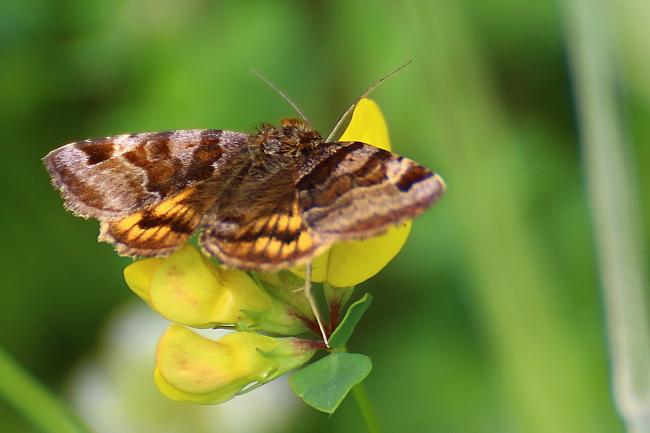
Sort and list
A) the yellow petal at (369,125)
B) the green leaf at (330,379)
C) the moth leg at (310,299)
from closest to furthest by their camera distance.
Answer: the green leaf at (330,379)
the moth leg at (310,299)
the yellow petal at (369,125)

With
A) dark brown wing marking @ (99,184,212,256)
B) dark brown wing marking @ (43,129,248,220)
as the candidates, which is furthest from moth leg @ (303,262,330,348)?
dark brown wing marking @ (43,129,248,220)

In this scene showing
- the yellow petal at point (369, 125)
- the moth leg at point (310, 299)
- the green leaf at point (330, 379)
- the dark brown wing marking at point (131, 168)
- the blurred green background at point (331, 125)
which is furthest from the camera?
the blurred green background at point (331, 125)

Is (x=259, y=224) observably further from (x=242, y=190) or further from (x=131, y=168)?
(x=131, y=168)

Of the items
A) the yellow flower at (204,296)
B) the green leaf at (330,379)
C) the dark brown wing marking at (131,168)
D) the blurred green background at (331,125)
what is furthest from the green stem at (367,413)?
the blurred green background at (331,125)

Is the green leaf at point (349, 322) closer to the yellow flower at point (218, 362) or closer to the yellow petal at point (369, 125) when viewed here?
the yellow flower at point (218, 362)

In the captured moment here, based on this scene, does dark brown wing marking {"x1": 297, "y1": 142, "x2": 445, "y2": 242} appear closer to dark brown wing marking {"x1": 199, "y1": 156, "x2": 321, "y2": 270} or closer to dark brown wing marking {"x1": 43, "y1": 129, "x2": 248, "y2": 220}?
dark brown wing marking {"x1": 199, "y1": 156, "x2": 321, "y2": 270}

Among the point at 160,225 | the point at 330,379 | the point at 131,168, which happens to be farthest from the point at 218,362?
the point at 131,168
